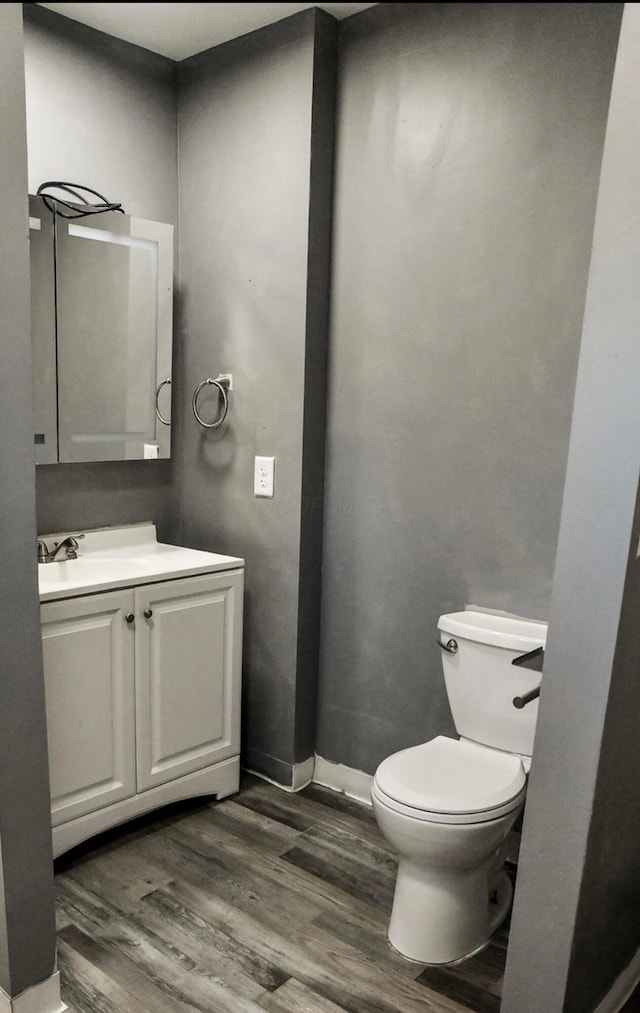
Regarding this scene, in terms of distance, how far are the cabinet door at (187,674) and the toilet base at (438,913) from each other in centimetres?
84

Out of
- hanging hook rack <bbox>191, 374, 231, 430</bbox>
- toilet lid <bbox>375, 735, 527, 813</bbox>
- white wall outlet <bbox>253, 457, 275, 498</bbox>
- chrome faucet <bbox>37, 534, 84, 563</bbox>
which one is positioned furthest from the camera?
hanging hook rack <bbox>191, 374, 231, 430</bbox>

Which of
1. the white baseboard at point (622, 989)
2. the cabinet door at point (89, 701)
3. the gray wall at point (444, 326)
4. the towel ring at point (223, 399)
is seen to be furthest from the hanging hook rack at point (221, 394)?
the white baseboard at point (622, 989)

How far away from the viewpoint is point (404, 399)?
90.0 inches

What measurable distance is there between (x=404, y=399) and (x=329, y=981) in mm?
1602

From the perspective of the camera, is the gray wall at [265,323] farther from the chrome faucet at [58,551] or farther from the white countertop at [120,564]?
the chrome faucet at [58,551]

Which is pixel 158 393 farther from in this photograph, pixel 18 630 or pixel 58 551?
pixel 18 630

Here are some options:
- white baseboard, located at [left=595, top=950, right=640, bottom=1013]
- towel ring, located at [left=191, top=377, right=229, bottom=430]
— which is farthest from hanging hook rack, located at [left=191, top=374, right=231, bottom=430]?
white baseboard, located at [left=595, top=950, right=640, bottom=1013]

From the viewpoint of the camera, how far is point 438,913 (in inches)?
69.7

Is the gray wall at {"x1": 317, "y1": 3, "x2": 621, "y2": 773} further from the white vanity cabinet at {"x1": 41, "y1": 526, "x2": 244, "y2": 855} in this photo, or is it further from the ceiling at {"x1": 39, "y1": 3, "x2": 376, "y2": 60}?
the white vanity cabinet at {"x1": 41, "y1": 526, "x2": 244, "y2": 855}

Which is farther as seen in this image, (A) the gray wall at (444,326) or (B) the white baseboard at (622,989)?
(A) the gray wall at (444,326)

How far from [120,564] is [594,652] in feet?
5.16

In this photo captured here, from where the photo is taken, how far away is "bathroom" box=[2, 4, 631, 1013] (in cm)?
197

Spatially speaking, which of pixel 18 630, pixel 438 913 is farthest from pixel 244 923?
pixel 18 630

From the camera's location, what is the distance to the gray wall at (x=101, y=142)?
2252mm
